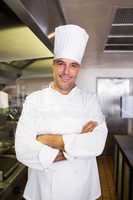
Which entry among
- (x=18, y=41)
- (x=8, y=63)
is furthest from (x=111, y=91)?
(x=18, y=41)

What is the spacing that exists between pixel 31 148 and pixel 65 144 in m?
0.16

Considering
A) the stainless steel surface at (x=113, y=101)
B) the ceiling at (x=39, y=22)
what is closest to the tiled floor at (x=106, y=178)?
the stainless steel surface at (x=113, y=101)

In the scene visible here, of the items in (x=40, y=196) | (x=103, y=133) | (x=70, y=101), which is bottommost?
(x=40, y=196)

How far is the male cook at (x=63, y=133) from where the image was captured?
4.32ft

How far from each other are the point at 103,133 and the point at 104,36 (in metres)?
1.62

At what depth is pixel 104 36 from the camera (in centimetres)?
280

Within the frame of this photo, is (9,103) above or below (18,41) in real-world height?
below

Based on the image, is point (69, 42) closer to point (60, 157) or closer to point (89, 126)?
point (89, 126)

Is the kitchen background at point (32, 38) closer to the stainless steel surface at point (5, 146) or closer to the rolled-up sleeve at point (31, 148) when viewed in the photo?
the stainless steel surface at point (5, 146)

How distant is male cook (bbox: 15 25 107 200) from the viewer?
4.32ft

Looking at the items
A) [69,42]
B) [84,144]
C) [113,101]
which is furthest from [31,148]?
[113,101]

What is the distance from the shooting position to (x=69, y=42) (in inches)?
55.1

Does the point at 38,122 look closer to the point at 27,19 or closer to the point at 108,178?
the point at 27,19

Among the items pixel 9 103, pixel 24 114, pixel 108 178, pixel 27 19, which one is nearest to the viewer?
pixel 27 19
